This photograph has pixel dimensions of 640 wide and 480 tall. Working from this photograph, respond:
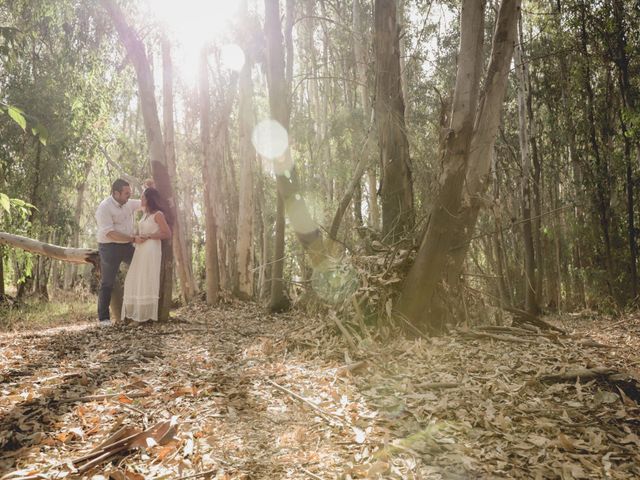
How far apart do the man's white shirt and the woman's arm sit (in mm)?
340

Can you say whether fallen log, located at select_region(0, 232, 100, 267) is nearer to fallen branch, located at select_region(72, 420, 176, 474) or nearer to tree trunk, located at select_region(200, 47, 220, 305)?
tree trunk, located at select_region(200, 47, 220, 305)

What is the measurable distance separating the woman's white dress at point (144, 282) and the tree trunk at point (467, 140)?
3344mm

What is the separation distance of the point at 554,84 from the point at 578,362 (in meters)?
12.3

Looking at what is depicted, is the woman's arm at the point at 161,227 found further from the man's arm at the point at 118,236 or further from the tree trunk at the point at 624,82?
the tree trunk at the point at 624,82

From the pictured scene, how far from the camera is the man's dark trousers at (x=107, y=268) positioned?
575cm

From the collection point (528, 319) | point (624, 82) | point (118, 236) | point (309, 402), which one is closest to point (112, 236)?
point (118, 236)

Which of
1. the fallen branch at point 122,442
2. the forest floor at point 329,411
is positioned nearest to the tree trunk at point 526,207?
the forest floor at point 329,411

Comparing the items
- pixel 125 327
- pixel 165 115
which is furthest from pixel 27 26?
pixel 125 327

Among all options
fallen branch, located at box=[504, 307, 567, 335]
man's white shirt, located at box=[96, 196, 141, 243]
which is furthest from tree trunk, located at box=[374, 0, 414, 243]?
man's white shirt, located at box=[96, 196, 141, 243]

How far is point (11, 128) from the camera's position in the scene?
11.2 metres

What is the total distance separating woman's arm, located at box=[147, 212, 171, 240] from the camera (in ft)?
18.7

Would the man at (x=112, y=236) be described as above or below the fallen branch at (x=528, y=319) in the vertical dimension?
above

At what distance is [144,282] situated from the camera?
5.75 metres

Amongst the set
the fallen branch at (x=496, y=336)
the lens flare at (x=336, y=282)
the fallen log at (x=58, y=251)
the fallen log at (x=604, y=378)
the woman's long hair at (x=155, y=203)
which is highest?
the woman's long hair at (x=155, y=203)
